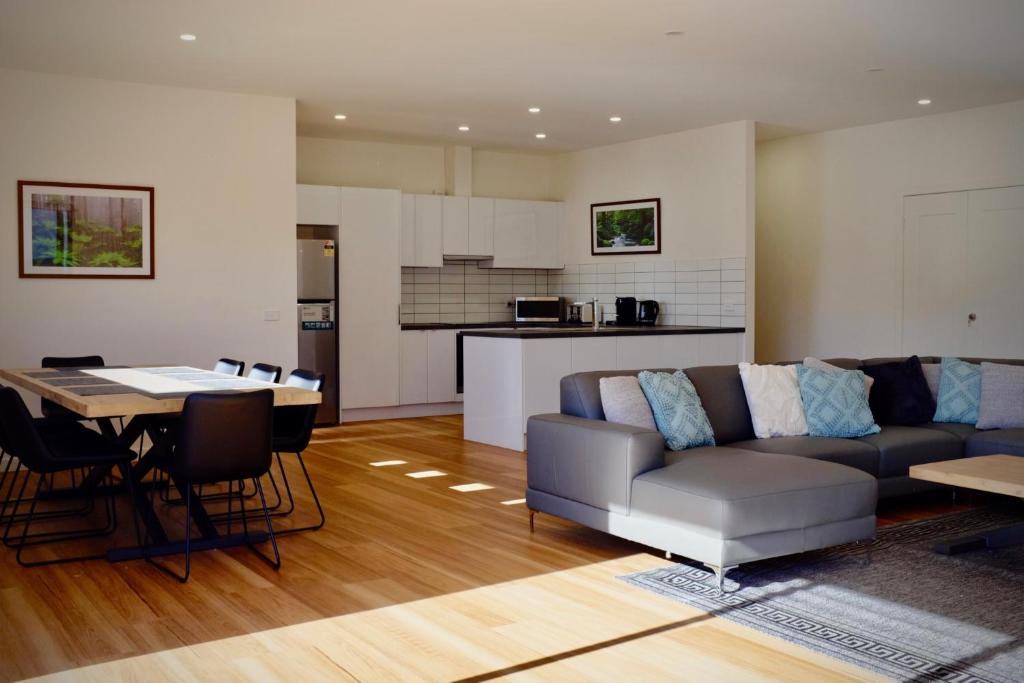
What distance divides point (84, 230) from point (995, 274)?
22.3 ft

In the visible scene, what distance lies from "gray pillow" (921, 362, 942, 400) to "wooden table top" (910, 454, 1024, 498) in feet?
5.65

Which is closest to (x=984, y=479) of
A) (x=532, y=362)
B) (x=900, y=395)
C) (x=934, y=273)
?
(x=900, y=395)

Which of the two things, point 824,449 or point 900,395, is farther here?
point 900,395

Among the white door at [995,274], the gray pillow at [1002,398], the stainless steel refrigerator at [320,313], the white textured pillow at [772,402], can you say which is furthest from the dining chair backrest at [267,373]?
the white door at [995,274]

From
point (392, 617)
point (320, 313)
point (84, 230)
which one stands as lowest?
point (392, 617)

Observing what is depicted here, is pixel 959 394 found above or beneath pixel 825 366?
beneath

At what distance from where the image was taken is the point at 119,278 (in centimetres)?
675

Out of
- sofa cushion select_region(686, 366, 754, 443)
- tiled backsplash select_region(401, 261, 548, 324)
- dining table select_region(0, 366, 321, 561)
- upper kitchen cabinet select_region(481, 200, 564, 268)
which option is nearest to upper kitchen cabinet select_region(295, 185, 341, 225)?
tiled backsplash select_region(401, 261, 548, 324)

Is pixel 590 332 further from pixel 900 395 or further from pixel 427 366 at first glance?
pixel 900 395

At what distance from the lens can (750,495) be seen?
12.1ft

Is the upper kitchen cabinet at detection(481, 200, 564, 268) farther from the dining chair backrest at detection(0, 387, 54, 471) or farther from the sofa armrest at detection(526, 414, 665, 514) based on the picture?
the dining chair backrest at detection(0, 387, 54, 471)

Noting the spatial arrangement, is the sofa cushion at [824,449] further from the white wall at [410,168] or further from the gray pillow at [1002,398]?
the white wall at [410,168]

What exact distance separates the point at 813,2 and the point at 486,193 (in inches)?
210

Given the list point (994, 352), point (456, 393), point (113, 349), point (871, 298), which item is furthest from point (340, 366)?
point (994, 352)
